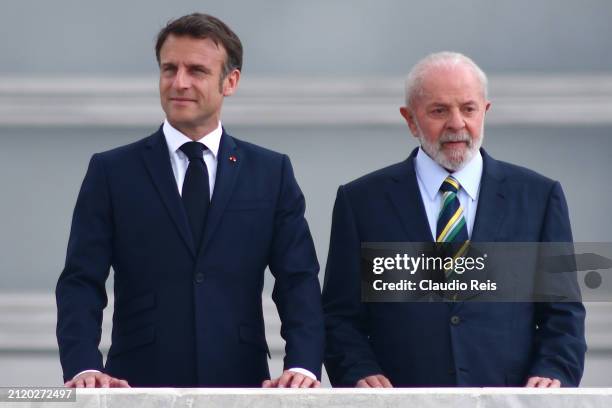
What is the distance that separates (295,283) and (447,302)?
15.6 inches

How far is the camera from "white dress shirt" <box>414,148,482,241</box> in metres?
4.08

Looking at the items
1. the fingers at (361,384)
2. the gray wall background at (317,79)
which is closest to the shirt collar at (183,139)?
the fingers at (361,384)

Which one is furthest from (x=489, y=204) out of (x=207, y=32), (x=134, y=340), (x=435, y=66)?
(x=134, y=340)

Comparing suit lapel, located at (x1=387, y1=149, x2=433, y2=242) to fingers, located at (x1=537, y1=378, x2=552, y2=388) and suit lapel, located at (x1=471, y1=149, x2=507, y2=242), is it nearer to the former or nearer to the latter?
suit lapel, located at (x1=471, y1=149, x2=507, y2=242)

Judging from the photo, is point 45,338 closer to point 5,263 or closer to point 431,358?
point 5,263

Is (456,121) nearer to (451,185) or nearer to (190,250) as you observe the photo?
(451,185)

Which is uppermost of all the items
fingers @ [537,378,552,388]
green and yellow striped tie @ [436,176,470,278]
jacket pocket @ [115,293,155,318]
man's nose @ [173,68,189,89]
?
man's nose @ [173,68,189,89]

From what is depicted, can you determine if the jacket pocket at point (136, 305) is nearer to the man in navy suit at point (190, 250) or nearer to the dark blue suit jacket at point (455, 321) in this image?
the man in navy suit at point (190, 250)

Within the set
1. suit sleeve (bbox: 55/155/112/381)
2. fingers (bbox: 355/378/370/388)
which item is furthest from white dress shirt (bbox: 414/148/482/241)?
suit sleeve (bbox: 55/155/112/381)

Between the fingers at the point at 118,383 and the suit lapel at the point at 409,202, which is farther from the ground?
the suit lapel at the point at 409,202

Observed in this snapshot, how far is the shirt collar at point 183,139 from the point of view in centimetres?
398

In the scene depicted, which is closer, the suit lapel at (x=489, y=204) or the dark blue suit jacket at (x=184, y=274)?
the dark blue suit jacket at (x=184, y=274)

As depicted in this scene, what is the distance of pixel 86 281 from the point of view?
3.88m

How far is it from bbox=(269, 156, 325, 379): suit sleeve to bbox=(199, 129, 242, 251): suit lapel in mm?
122
